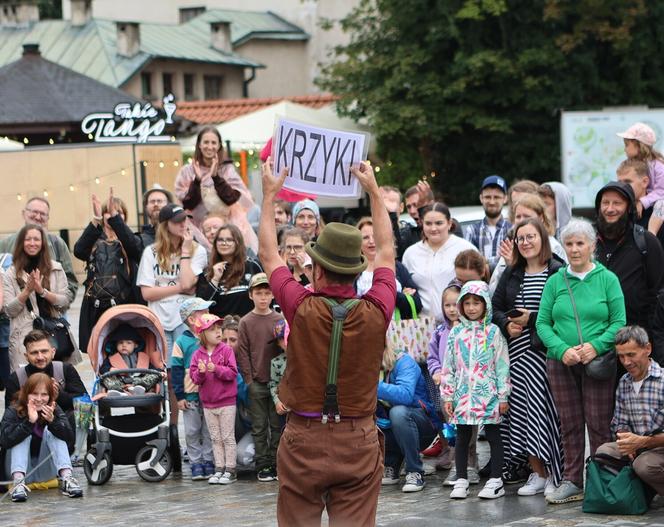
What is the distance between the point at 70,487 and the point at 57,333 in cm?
163

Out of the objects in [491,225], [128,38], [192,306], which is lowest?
[192,306]

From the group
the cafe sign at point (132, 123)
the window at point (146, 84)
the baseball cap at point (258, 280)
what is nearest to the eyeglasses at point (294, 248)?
the baseball cap at point (258, 280)

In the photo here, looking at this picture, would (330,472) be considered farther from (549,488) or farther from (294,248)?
(294,248)

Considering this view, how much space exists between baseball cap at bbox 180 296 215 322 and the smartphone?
8.06 feet

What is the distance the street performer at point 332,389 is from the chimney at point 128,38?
165 ft

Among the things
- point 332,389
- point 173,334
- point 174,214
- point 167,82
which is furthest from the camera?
point 167,82

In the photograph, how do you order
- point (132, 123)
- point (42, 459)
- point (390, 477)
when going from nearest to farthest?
point (390, 477), point (42, 459), point (132, 123)

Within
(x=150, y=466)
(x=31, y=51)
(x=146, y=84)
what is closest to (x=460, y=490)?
(x=150, y=466)

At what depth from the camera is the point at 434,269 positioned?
11.4 meters

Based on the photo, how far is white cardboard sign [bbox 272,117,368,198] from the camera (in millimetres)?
7926

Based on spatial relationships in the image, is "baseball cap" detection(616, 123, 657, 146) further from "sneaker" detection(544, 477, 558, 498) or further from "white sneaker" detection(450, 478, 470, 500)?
"white sneaker" detection(450, 478, 470, 500)

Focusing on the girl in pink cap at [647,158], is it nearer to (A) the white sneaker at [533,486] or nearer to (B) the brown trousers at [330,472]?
(A) the white sneaker at [533,486]

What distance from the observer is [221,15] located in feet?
205

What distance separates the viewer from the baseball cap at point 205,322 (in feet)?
36.4
